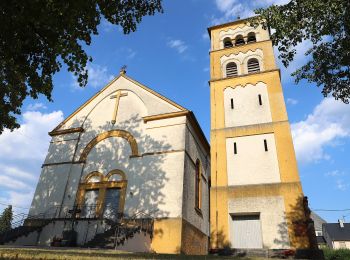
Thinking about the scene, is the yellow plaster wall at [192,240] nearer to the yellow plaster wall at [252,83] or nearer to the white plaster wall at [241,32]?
the yellow plaster wall at [252,83]

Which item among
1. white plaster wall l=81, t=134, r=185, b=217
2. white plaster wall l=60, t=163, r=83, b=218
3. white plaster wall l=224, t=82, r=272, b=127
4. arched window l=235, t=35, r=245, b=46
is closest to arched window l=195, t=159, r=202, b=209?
white plaster wall l=81, t=134, r=185, b=217

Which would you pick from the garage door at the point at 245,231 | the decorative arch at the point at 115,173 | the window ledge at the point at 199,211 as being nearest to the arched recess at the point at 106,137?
the decorative arch at the point at 115,173

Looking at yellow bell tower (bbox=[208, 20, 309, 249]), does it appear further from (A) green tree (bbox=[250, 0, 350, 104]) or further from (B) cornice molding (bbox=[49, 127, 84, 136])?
(B) cornice molding (bbox=[49, 127, 84, 136])

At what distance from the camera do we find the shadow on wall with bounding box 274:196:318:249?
15.1 m

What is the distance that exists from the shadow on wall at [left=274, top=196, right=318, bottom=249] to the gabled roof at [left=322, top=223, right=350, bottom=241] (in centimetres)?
5230

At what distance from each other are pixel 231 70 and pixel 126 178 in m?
12.1

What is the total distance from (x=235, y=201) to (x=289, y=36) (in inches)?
394

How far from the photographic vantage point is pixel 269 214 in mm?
16438

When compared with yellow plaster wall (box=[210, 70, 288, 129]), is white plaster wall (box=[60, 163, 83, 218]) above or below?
below

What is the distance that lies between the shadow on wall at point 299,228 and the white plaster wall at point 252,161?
1901 millimetres

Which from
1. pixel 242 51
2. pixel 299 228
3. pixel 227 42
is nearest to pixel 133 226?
pixel 299 228

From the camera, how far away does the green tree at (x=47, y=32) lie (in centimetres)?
1030

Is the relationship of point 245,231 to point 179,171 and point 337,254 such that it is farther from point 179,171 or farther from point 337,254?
point 337,254

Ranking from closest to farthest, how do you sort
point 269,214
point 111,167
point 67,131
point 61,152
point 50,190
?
1. point 269,214
2. point 111,167
3. point 50,190
4. point 61,152
5. point 67,131
